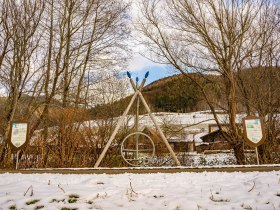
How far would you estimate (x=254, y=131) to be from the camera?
582 cm

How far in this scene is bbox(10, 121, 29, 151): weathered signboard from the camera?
583cm

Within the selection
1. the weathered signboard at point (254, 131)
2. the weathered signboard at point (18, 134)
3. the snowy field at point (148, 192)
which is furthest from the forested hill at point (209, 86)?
the snowy field at point (148, 192)

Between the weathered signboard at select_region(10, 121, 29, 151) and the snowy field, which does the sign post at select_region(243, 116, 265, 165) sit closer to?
the snowy field

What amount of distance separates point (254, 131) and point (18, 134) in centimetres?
502

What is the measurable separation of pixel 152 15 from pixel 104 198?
27.6 feet

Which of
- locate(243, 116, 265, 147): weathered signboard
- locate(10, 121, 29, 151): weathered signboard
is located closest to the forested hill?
locate(243, 116, 265, 147): weathered signboard

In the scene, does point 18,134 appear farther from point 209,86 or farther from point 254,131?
point 209,86

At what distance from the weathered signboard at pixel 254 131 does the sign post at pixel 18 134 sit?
469cm

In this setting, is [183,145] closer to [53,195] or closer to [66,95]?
[66,95]

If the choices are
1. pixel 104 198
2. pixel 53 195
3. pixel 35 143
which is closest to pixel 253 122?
pixel 104 198

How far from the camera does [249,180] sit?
12.7 ft

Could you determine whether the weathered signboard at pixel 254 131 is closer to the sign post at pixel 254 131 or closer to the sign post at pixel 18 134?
the sign post at pixel 254 131

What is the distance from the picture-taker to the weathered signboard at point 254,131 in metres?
5.74

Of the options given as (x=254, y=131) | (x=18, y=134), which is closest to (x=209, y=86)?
(x=254, y=131)
